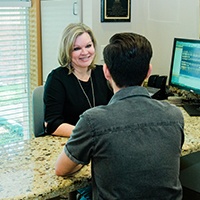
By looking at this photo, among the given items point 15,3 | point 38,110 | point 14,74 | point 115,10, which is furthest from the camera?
point 14,74

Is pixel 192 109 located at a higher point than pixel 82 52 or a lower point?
lower

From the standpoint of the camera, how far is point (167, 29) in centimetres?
324

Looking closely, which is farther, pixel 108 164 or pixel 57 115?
pixel 57 115

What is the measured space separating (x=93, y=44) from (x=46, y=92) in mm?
426

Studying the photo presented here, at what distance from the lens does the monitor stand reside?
2.56m

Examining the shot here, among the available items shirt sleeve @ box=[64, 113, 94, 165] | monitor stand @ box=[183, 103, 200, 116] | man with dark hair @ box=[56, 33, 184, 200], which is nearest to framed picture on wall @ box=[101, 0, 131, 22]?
monitor stand @ box=[183, 103, 200, 116]

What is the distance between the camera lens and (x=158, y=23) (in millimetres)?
3299

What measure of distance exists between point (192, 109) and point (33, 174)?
4.88 feet

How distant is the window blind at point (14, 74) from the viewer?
3104 mm

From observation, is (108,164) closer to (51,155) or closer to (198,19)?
(51,155)

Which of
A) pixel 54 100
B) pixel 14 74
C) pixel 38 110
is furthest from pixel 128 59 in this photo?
pixel 14 74

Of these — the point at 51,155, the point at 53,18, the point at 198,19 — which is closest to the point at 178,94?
the point at 198,19

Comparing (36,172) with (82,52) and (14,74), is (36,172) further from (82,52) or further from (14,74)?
(14,74)

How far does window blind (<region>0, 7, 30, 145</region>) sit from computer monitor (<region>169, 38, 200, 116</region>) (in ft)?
4.17
